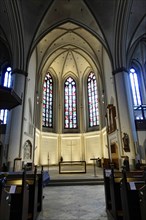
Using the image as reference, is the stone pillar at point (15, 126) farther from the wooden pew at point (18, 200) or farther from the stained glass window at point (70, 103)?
the stained glass window at point (70, 103)

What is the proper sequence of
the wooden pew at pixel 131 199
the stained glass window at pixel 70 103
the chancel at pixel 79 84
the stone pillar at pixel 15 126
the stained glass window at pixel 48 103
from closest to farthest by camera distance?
the wooden pew at pixel 131 199 → the stone pillar at pixel 15 126 → the chancel at pixel 79 84 → the stained glass window at pixel 48 103 → the stained glass window at pixel 70 103

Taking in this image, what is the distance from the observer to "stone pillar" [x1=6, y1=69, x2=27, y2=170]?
10.6 m

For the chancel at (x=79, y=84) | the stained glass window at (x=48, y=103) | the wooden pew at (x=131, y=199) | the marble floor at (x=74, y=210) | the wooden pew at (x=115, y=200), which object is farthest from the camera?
the stained glass window at (x=48, y=103)

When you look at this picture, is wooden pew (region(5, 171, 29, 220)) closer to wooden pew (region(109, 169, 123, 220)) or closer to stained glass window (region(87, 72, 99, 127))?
wooden pew (region(109, 169, 123, 220))

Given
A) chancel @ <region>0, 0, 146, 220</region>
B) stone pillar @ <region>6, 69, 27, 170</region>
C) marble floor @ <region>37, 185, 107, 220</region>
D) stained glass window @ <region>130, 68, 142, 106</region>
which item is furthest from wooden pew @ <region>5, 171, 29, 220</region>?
stained glass window @ <region>130, 68, 142, 106</region>

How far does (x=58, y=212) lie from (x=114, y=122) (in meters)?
9.34

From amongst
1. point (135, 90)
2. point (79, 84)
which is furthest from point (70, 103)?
point (135, 90)

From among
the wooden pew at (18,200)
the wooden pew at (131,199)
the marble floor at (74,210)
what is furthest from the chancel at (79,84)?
the wooden pew at (131,199)

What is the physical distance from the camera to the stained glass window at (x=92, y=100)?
19.3m

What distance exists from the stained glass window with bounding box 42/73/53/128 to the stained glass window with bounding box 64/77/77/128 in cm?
193

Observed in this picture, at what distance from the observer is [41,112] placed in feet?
58.6

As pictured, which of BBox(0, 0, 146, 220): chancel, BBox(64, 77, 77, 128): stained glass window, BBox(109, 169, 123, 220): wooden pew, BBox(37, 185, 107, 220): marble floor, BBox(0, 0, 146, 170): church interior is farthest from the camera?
BBox(64, 77, 77, 128): stained glass window

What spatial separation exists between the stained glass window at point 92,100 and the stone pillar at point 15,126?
998cm

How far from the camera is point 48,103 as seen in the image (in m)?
19.8
